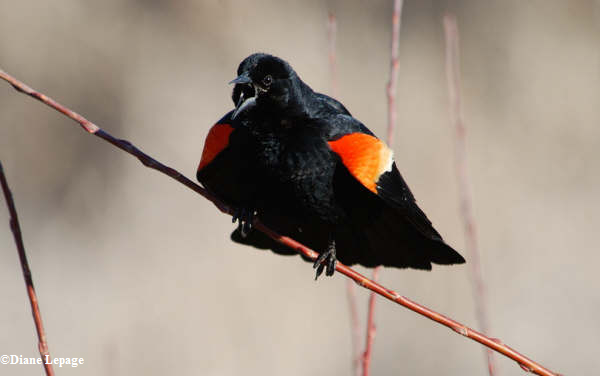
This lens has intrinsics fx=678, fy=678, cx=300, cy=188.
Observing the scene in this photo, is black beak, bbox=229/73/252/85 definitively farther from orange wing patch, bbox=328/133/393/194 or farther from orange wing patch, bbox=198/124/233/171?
orange wing patch, bbox=328/133/393/194

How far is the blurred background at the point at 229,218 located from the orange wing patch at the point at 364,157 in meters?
2.24

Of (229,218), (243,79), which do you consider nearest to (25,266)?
(243,79)

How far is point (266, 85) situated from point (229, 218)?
2.46 metres

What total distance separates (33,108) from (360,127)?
110 inches

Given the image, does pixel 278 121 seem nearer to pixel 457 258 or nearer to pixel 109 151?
pixel 457 258

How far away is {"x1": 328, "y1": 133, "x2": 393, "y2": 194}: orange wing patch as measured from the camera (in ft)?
6.79

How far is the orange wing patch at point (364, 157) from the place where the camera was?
2070 millimetres

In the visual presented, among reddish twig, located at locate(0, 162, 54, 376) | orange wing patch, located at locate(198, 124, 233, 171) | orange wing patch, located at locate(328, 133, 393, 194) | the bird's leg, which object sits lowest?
reddish twig, located at locate(0, 162, 54, 376)

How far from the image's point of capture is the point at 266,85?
85.0 inches

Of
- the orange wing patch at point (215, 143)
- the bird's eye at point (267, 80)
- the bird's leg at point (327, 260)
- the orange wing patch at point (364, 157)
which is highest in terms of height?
the bird's eye at point (267, 80)

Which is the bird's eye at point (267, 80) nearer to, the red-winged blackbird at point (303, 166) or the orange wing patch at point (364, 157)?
the red-winged blackbird at point (303, 166)

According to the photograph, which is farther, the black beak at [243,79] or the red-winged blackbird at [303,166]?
the red-winged blackbird at [303,166]

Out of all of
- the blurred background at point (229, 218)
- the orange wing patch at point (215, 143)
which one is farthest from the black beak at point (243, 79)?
the blurred background at point (229, 218)

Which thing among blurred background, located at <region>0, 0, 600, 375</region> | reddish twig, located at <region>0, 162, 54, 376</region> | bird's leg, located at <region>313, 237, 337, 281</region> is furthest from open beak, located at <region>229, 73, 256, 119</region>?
blurred background, located at <region>0, 0, 600, 375</region>
